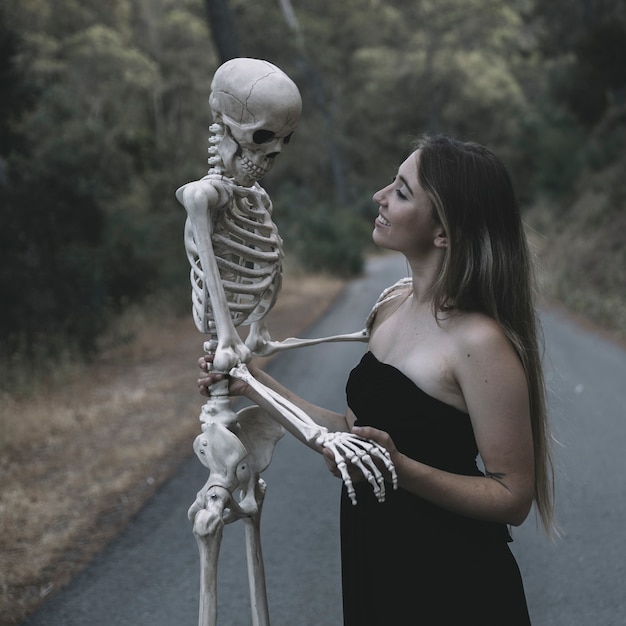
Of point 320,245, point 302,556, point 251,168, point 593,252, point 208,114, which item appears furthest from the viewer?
point 208,114

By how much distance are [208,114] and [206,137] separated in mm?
3380

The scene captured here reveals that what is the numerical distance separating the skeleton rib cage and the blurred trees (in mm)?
5926

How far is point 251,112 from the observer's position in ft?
7.26

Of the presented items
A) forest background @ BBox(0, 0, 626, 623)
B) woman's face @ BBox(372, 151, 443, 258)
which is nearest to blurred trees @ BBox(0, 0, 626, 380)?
forest background @ BBox(0, 0, 626, 623)

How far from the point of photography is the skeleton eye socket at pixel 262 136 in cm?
225

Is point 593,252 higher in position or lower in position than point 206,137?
higher

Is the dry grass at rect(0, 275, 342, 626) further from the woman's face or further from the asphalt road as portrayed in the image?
the woman's face

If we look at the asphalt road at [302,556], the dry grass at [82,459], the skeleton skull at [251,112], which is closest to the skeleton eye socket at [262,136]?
the skeleton skull at [251,112]

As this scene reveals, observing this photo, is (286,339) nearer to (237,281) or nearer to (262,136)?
(237,281)

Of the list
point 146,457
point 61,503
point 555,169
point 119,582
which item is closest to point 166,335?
point 146,457

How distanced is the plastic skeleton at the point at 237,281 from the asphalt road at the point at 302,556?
1020mm

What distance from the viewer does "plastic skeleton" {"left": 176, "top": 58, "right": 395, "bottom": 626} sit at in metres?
2.20

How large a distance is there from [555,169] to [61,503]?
76.8 ft

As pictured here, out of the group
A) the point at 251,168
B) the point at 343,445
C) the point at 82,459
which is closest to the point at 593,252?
the point at 82,459
